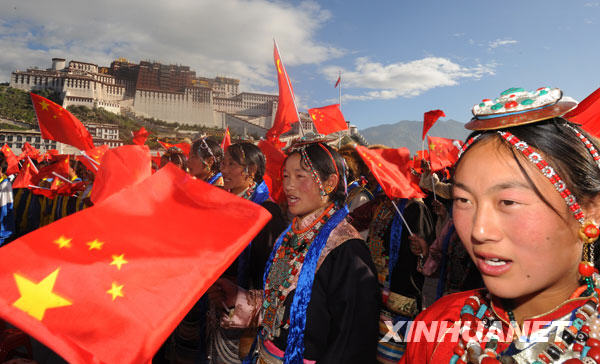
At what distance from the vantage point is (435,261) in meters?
3.59

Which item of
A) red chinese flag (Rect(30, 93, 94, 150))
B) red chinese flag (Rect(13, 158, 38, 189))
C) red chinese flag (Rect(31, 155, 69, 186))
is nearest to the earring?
red chinese flag (Rect(30, 93, 94, 150))

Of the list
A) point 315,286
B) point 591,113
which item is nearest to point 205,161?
point 315,286

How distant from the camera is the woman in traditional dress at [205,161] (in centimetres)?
458

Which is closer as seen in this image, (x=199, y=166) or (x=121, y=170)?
(x=121, y=170)

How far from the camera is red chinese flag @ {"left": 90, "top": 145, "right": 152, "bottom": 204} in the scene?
2215 mm

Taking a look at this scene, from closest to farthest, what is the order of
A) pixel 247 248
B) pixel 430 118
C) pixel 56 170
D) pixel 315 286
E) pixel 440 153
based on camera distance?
1. pixel 315 286
2. pixel 247 248
3. pixel 430 118
4. pixel 440 153
5. pixel 56 170

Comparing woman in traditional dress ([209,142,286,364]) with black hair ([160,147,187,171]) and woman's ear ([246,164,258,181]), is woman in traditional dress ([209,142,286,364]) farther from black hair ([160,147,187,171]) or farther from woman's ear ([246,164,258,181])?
black hair ([160,147,187,171])

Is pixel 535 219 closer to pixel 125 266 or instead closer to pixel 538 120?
pixel 538 120

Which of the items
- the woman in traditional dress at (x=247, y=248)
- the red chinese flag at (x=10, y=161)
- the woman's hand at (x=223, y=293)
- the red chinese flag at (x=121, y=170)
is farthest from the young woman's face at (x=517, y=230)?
the red chinese flag at (x=10, y=161)

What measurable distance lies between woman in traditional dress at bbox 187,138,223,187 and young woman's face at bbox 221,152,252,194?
1031mm

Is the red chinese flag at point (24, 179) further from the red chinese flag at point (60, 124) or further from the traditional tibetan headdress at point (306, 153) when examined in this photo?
the traditional tibetan headdress at point (306, 153)

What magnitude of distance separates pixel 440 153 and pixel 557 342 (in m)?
3.39

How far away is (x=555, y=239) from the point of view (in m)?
0.89

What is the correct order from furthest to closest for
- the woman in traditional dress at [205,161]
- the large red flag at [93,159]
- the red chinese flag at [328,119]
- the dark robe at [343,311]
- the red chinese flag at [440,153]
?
1. the red chinese flag at [328,119]
2. the woman in traditional dress at [205,161]
3. the large red flag at [93,159]
4. the red chinese flag at [440,153]
5. the dark robe at [343,311]
